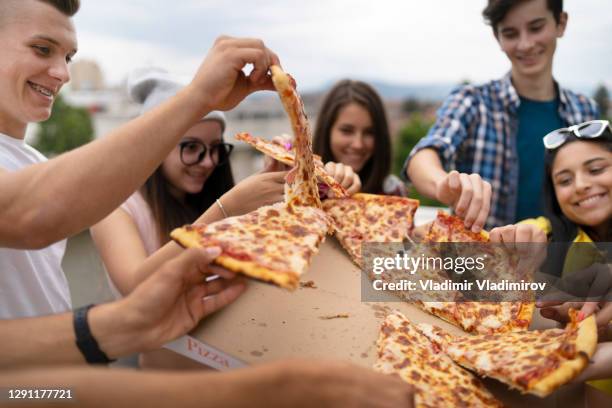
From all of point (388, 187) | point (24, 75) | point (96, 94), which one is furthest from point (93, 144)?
point (96, 94)

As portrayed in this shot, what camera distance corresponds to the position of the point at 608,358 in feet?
4.37

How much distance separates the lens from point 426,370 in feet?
4.83

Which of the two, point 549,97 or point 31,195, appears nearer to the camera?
point 31,195

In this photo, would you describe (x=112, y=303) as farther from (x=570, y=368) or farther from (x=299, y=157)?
(x=570, y=368)

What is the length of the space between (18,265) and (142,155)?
706 mm

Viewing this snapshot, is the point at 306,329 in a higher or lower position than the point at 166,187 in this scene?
lower

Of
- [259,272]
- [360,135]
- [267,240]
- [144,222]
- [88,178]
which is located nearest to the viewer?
[88,178]

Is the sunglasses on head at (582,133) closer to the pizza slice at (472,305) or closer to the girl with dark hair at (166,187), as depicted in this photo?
the pizza slice at (472,305)

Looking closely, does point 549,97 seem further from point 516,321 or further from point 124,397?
point 124,397

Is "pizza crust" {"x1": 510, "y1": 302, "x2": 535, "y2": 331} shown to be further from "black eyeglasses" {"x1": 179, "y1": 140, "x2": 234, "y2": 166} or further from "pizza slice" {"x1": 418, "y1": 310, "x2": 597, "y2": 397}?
"black eyeglasses" {"x1": 179, "y1": 140, "x2": 234, "y2": 166}

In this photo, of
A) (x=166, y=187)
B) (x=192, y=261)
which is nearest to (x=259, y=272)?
(x=192, y=261)

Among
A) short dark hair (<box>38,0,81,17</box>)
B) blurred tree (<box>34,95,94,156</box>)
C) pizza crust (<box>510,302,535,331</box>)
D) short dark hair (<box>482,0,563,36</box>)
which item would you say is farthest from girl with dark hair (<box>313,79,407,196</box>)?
blurred tree (<box>34,95,94,156</box>)

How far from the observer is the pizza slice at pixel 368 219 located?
84.7 inches

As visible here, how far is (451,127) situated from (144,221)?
6.10ft
